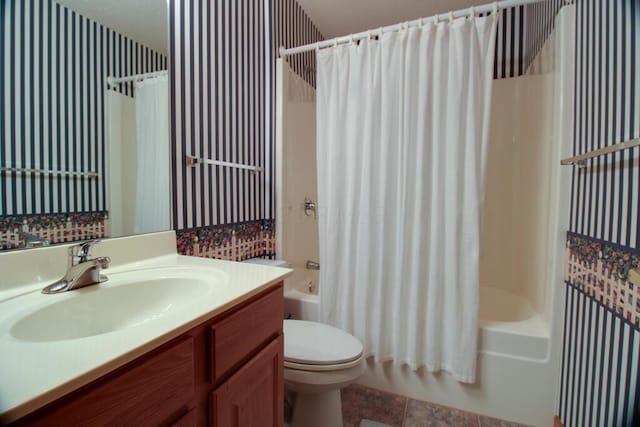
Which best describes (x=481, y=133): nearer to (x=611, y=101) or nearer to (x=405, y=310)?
(x=611, y=101)

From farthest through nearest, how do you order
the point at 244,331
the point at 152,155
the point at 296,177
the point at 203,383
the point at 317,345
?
the point at 296,177 < the point at 317,345 < the point at 152,155 < the point at 244,331 < the point at 203,383

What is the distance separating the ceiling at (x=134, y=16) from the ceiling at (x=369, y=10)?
1.30 meters

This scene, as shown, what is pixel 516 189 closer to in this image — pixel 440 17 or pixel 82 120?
pixel 440 17

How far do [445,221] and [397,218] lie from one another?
24 centimetres

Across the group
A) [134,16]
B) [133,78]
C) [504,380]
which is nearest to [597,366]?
[504,380]

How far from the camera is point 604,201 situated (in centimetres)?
99

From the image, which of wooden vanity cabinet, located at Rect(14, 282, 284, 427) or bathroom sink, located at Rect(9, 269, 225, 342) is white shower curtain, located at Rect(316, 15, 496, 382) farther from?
bathroom sink, located at Rect(9, 269, 225, 342)

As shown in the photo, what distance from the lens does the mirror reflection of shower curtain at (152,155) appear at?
1036 millimetres

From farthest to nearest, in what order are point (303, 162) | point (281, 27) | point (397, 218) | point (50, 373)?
point (303, 162)
point (281, 27)
point (397, 218)
point (50, 373)

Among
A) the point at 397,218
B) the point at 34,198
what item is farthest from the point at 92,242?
the point at 397,218

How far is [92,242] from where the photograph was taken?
784mm

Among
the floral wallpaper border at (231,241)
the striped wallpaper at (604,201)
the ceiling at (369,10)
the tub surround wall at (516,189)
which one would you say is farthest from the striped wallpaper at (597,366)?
the ceiling at (369,10)

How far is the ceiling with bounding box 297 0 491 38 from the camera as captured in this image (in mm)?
2000

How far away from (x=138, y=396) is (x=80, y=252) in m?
0.52
